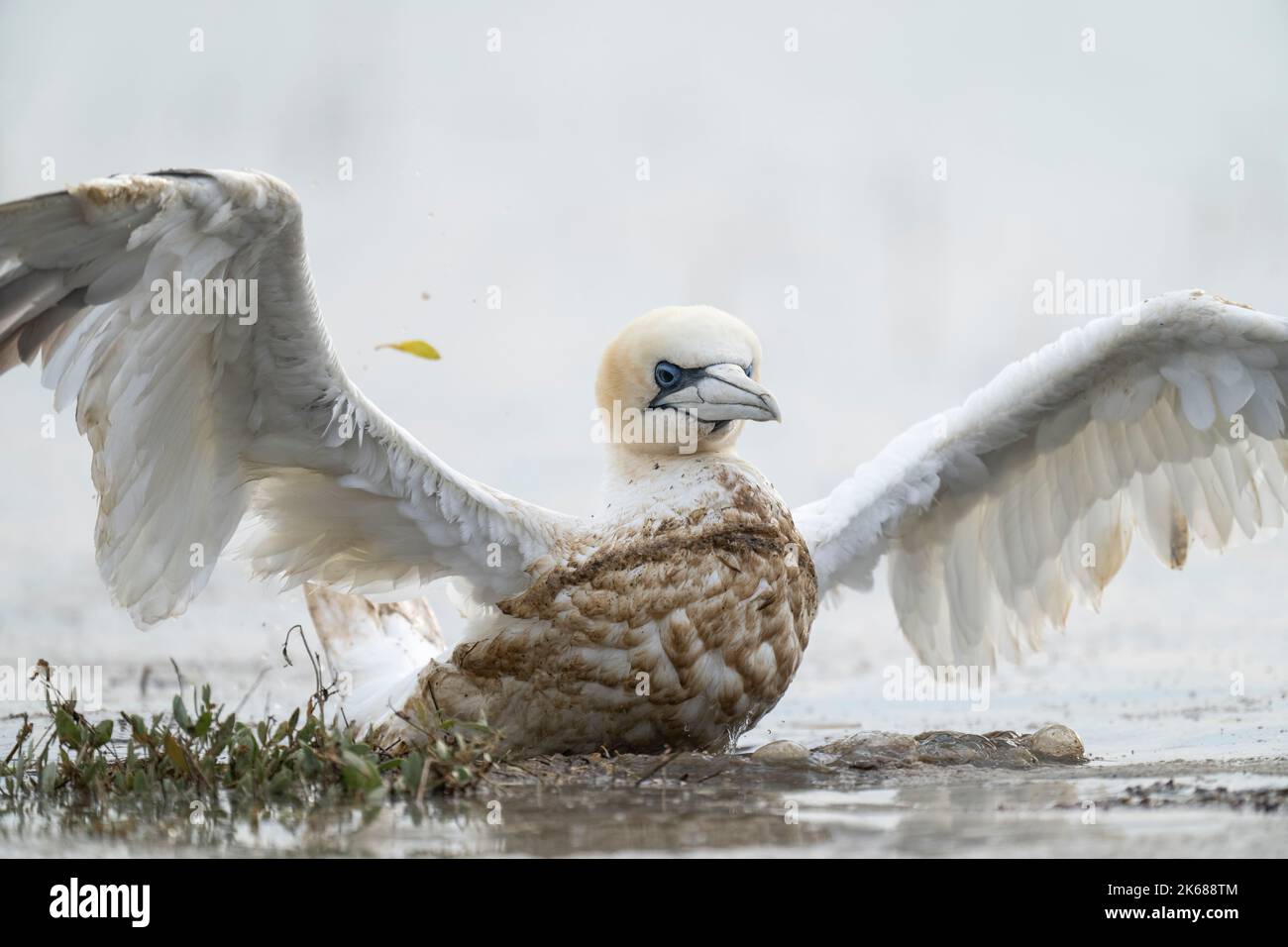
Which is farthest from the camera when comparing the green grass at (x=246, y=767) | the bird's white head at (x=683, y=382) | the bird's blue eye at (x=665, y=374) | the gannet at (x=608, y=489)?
the bird's blue eye at (x=665, y=374)

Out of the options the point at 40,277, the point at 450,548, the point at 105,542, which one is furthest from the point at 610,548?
the point at 40,277

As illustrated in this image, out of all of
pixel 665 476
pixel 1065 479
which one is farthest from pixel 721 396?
pixel 1065 479

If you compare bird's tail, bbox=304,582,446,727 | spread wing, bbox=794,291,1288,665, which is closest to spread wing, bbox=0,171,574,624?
bird's tail, bbox=304,582,446,727

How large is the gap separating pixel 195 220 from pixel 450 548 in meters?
2.29

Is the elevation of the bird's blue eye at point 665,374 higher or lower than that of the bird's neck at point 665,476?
higher

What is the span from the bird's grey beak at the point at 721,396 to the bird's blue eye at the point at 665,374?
0.03 meters

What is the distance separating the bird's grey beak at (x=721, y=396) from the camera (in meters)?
7.61

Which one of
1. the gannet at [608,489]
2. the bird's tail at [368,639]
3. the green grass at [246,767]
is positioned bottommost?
the green grass at [246,767]

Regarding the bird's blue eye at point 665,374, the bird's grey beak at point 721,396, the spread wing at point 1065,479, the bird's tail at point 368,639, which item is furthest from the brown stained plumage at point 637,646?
the spread wing at point 1065,479

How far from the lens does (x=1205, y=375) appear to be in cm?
781

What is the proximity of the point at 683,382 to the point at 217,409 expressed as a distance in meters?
2.37

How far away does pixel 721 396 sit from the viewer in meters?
7.68

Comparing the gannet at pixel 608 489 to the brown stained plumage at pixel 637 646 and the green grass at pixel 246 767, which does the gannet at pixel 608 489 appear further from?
the green grass at pixel 246 767

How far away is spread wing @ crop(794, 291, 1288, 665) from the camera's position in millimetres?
7750
